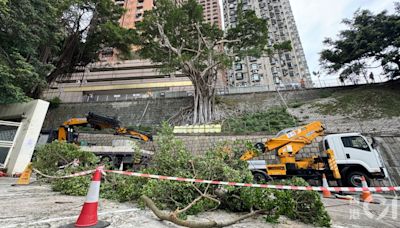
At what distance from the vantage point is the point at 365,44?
49.3 ft

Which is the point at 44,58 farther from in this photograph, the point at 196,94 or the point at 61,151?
the point at 196,94

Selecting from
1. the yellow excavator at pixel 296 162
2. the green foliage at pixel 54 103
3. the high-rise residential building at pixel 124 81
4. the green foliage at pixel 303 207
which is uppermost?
the high-rise residential building at pixel 124 81

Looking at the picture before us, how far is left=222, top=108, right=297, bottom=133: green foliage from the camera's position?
1280cm

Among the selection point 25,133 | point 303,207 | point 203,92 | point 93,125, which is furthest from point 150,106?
point 303,207

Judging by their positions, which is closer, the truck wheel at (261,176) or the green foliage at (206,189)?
the green foliage at (206,189)

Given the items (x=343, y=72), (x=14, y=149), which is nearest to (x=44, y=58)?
(x=14, y=149)

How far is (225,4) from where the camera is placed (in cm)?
4997

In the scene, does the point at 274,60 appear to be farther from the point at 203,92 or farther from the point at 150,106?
the point at 150,106

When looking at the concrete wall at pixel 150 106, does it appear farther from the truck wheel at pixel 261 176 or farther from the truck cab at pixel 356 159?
the truck wheel at pixel 261 176

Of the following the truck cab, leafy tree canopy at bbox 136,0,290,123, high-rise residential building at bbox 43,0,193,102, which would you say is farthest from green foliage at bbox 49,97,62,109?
the truck cab

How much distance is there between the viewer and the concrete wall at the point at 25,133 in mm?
7152

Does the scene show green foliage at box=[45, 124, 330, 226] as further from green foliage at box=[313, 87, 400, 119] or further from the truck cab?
green foliage at box=[313, 87, 400, 119]

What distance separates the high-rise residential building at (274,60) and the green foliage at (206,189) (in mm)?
35596

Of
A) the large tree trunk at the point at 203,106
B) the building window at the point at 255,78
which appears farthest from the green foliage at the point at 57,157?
the building window at the point at 255,78
